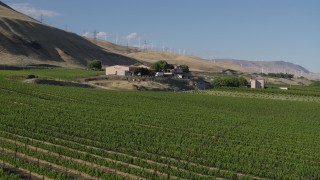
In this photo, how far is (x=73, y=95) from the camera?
58.2m

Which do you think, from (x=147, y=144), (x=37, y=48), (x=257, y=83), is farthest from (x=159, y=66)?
(x=147, y=144)

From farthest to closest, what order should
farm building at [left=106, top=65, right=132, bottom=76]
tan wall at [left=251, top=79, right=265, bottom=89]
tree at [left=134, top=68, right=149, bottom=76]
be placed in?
tan wall at [left=251, top=79, right=265, bottom=89] < tree at [left=134, top=68, right=149, bottom=76] < farm building at [left=106, top=65, right=132, bottom=76]

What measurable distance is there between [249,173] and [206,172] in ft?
7.81

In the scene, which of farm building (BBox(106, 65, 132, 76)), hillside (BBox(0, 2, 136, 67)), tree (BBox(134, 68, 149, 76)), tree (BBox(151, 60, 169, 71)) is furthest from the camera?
tree (BBox(151, 60, 169, 71))

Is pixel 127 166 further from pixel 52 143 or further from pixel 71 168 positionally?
pixel 52 143

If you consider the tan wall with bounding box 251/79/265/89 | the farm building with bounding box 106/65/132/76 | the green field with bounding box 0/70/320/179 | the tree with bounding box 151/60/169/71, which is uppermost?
the tree with bounding box 151/60/169/71

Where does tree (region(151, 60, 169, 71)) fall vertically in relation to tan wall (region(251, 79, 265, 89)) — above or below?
above

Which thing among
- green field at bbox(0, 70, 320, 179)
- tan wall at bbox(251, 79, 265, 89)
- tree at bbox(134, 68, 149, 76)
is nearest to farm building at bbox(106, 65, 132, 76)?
tree at bbox(134, 68, 149, 76)

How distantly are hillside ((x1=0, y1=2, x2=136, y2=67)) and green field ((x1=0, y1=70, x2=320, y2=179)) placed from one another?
276 ft

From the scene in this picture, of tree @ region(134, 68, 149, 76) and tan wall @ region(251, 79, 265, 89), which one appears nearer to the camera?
tree @ region(134, 68, 149, 76)

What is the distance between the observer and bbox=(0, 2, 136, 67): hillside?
12962cm

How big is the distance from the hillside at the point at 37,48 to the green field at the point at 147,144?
84.3 metres

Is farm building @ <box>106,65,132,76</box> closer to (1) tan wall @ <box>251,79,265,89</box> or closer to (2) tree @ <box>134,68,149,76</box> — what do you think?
(2) tree @ <box>134,68,149,76</box>

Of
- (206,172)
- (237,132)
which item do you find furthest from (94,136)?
(237,132)
